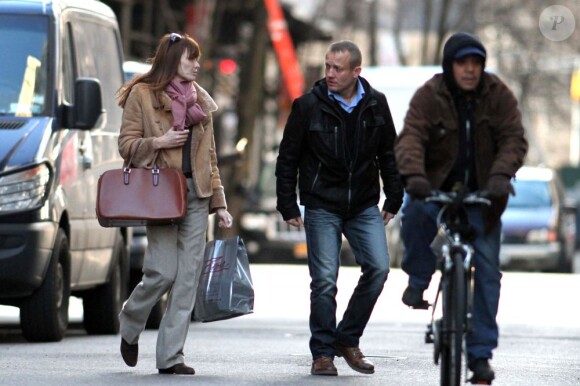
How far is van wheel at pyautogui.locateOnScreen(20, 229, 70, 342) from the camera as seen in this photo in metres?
11.5

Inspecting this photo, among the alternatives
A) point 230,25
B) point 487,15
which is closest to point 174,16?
point 230,25

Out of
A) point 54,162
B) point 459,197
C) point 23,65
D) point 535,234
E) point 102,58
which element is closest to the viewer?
point 459,197

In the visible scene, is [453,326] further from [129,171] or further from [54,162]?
[54,162]

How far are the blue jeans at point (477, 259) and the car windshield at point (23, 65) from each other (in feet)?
13.4

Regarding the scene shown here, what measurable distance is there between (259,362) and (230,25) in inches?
1124

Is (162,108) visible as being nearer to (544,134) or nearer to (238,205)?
(238,205)

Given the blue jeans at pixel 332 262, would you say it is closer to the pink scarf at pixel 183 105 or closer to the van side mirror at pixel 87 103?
the pink scarf at pixel 183 105

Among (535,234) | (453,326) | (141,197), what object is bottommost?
(535,234)

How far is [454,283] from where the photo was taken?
779 centimetres

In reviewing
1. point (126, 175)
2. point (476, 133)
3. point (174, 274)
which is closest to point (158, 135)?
point (126, 175)

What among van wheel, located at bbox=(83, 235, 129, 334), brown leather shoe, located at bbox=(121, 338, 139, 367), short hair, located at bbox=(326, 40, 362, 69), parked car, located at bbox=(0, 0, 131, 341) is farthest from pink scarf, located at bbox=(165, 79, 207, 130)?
van wheel, located at bbox=(83, 235, 129, 334)

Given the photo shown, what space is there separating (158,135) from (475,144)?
73.5 inches

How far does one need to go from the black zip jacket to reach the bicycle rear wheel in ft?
5.37

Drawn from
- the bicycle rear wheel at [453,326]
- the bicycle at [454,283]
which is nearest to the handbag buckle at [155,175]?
the bicycle at [454,283]
